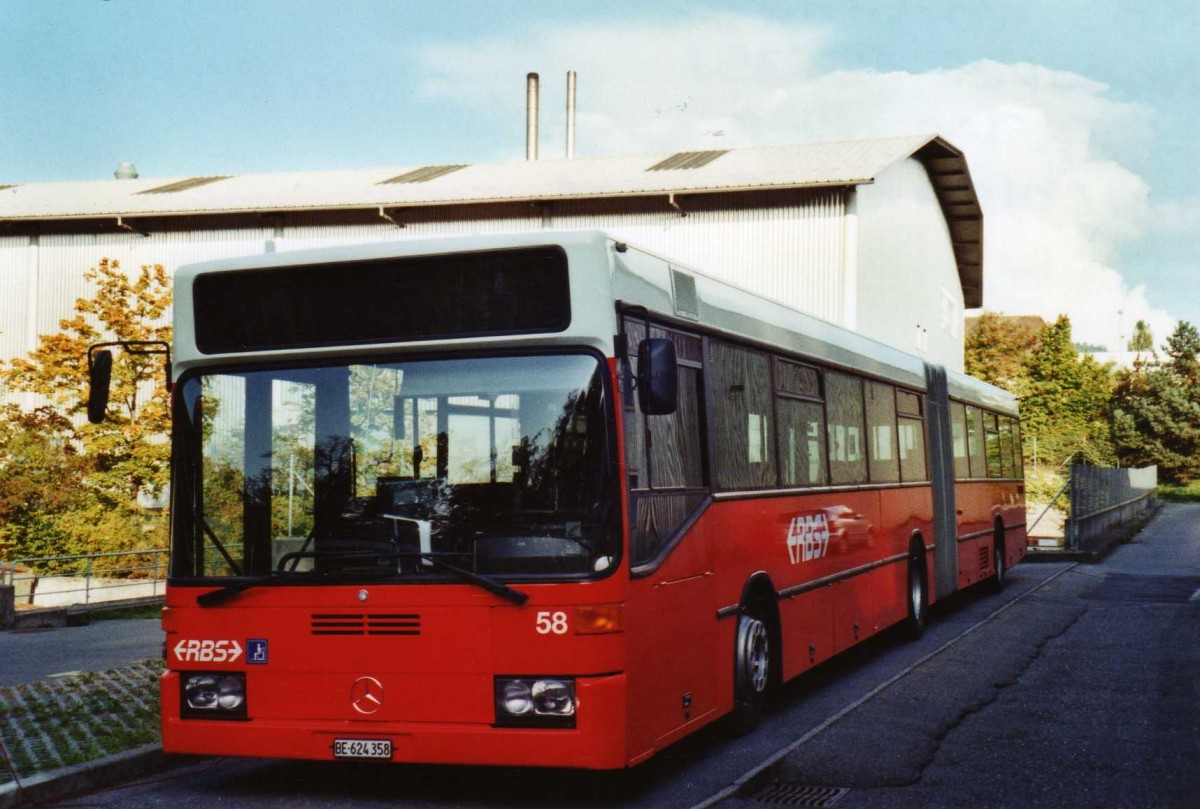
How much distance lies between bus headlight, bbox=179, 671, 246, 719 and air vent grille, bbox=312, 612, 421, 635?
0.56m

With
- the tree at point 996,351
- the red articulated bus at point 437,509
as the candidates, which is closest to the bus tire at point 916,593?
the red articulated bus at point 437,509

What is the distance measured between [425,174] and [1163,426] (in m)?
57.5

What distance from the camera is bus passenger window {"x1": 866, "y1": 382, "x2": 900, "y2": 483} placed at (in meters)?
13.5

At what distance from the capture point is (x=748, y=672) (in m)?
9.21

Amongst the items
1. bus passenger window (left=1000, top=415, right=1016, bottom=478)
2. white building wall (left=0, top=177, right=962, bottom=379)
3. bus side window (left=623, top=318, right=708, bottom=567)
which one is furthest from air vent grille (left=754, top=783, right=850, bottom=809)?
white building wall (left=0, top=177, right=962, bottom=379)

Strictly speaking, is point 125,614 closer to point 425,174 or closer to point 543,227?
point 543,227

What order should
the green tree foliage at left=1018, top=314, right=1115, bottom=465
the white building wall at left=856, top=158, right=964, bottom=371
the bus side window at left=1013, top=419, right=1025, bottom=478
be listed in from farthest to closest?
the green tree foliage at left=1018, top=314, right=1115, bottom=465, the white building wall at left=856, top=158, right=964, bottom=371, the bus side window at left=1013, top=419, right=1025, bottom=478

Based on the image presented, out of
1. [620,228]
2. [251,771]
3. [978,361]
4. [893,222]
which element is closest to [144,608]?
[251,771]

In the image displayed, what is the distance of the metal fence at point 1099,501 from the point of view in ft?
105

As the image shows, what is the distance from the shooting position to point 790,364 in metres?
10.8

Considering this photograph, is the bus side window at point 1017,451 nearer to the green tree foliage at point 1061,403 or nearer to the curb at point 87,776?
the curb at point 87,776

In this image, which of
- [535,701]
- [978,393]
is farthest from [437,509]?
[978,393]

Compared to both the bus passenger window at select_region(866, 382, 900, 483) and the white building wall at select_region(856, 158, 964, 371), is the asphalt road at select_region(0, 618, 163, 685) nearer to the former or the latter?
the bus passenger window at select_region(866, 382, 900, 483)

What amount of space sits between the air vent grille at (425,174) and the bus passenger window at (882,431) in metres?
30.4
